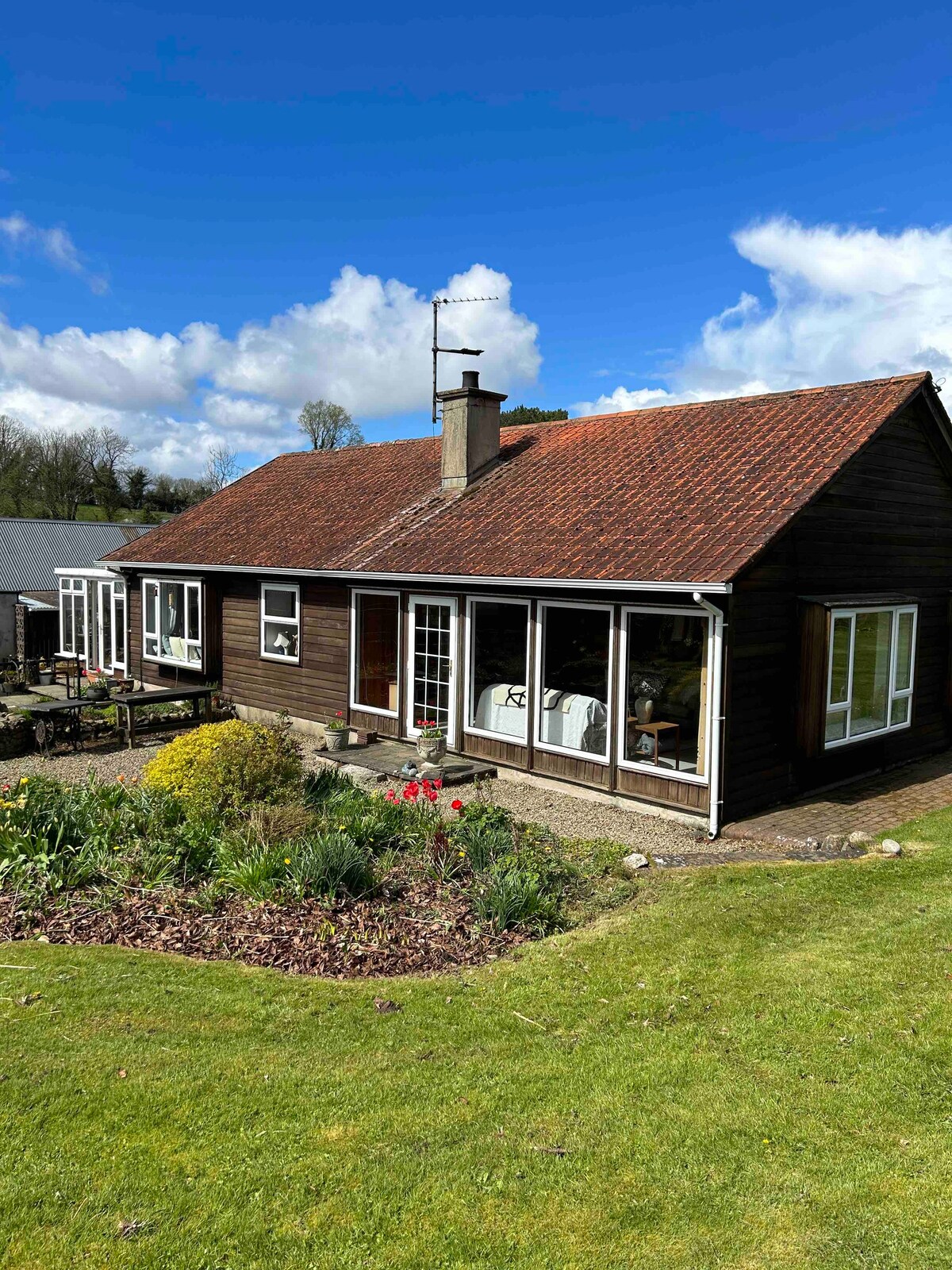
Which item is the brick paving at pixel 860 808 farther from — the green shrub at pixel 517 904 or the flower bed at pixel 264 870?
the green shrub at pixel 517 904

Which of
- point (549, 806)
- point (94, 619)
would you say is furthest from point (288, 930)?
point (94, 619)

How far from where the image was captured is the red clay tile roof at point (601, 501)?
35.0 feet

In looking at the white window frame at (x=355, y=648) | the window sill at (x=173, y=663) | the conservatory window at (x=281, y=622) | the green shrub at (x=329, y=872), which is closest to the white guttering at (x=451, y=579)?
the white window frame at (x=355, y=648)

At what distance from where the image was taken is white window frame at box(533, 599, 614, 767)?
10922mm

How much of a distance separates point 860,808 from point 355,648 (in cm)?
832

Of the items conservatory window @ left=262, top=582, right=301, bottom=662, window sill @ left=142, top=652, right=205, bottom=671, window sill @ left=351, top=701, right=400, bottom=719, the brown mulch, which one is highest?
conservatory window @ left=262, top=582, right=301, bottom=662

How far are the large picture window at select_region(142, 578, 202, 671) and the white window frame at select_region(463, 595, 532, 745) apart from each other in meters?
7.93

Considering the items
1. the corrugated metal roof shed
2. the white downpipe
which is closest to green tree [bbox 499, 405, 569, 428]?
the corrugated metal roof shed

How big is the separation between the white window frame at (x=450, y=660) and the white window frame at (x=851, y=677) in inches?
207

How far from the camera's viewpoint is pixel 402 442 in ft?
67.1

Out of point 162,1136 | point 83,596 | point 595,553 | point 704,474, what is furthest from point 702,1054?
point 83,596

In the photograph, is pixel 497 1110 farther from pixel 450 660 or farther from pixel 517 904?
pixel 450 660

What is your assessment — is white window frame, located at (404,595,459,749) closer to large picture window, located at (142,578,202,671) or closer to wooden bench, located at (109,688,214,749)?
wooden bench, located at (109,688,214,749)

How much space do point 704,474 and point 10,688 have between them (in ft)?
57.2
